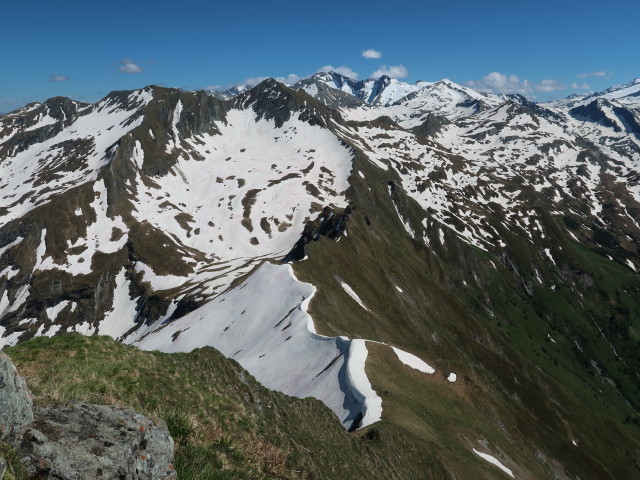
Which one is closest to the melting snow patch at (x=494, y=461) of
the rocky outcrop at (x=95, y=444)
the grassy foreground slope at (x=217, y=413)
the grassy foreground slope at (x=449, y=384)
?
the grassy foreground slope at (x=449, y=384)

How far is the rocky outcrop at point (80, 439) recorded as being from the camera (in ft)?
27.4

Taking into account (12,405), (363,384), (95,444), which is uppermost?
(12,405)

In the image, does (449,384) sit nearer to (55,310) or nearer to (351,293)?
(351,293)

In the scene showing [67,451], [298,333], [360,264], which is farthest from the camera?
[360,264]

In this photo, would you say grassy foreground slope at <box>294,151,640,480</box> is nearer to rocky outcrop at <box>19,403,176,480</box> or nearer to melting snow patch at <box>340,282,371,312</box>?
melting snow patch at <box>340,282,371,312</box>

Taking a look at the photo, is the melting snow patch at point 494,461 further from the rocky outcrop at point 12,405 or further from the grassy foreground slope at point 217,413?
the rocky outcrop at point 12,405

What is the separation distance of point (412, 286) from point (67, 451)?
154 meters

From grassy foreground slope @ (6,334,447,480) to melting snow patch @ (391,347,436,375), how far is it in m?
23.0

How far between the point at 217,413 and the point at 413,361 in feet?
165

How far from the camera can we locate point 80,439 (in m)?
9.46

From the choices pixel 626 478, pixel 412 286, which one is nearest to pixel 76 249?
pixel 412 286

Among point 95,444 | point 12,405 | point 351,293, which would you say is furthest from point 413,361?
point 12,405

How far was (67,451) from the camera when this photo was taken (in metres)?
8.86

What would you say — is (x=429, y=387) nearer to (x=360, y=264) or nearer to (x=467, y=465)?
(x=467, y=465)
